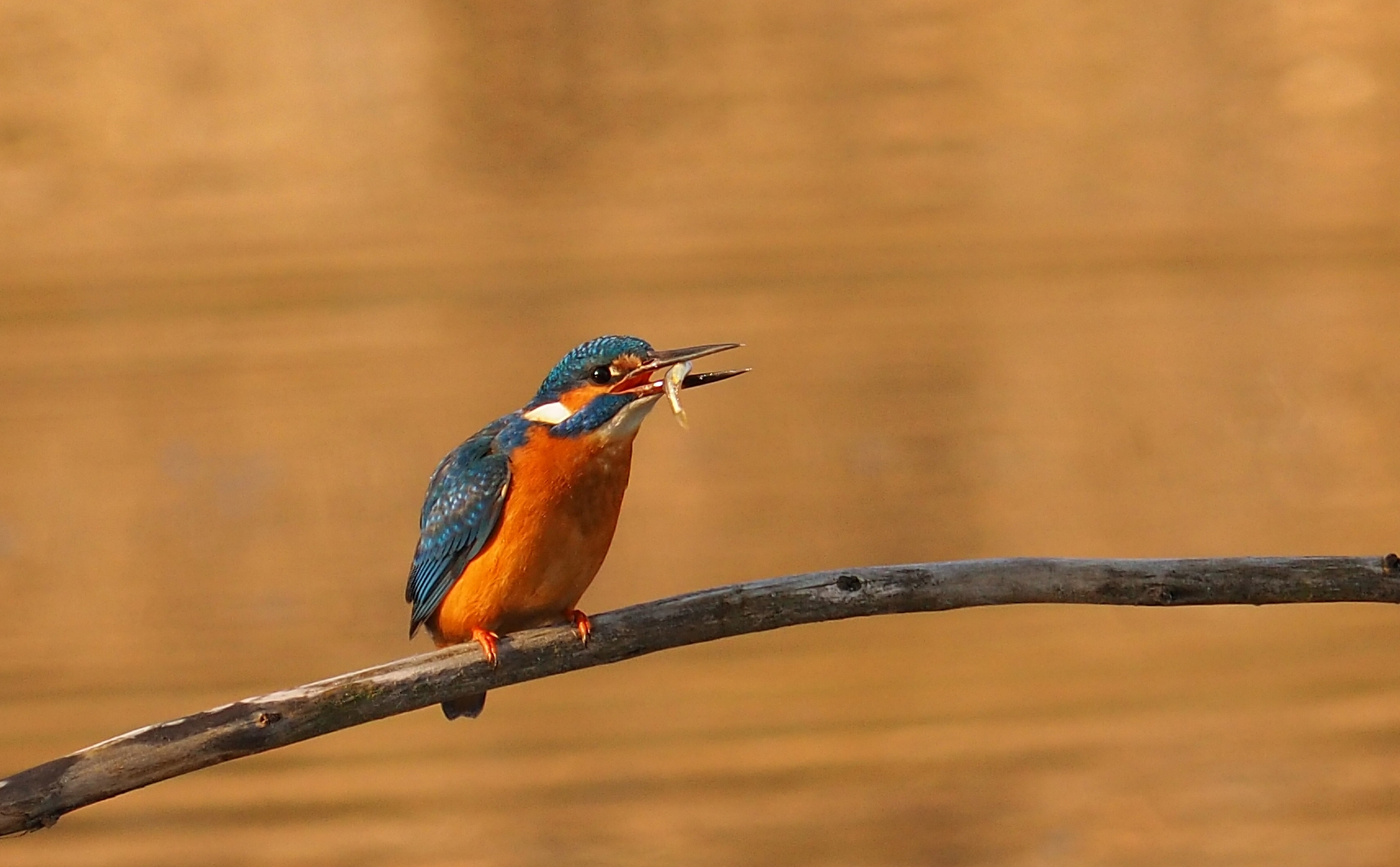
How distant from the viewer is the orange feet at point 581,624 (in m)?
0.84

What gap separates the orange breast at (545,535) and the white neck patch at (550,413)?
1cm

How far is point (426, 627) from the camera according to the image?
3.72ft

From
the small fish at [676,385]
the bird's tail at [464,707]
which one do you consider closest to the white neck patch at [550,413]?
the small fish at [676,385]

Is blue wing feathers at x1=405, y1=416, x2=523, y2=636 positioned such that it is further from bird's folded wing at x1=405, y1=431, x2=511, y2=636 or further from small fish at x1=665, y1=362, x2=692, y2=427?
small fish at x1=665, y1=362, x2=692, y2=427

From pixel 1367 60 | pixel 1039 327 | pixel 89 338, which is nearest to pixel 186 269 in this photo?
pixel 89 338

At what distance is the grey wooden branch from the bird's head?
0.26 metres

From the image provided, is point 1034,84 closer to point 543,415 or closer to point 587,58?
point 587,58

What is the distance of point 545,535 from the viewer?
1015mm

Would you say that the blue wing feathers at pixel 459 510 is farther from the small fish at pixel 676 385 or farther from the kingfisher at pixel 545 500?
the small fish at pixel 676 385

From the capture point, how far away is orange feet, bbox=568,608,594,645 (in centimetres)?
84

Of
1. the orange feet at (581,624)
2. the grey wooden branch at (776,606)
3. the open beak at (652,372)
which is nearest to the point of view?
the grey wooden branch at (776,606)

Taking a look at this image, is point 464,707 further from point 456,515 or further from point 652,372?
point 652,372

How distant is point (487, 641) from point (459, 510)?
16 centimetres

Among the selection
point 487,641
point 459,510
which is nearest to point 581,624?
point 487,641
